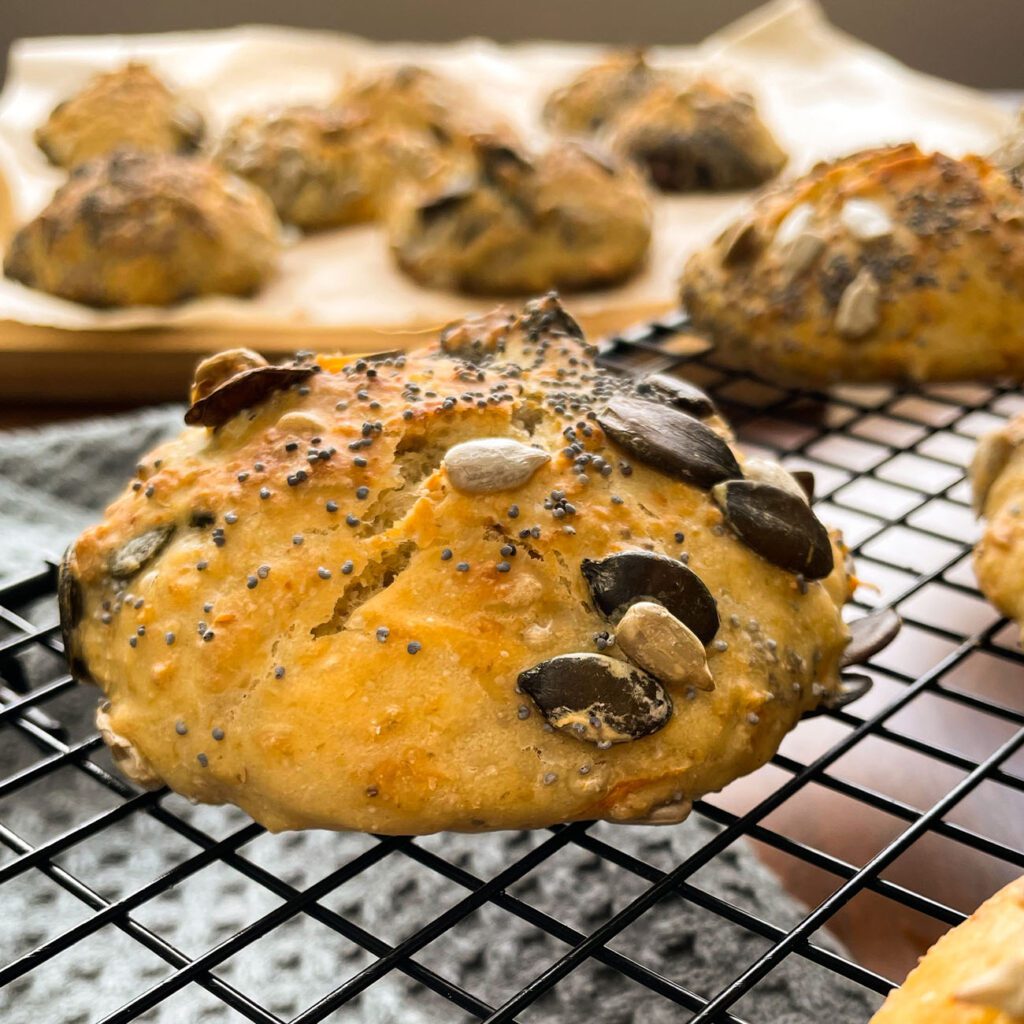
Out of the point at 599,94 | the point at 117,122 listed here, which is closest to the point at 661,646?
the point at 117,122

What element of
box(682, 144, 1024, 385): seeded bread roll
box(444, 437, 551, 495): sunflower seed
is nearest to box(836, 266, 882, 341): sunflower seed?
box(682, 144, 1024, 385): seeded bread roll

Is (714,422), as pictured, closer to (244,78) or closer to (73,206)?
(73,206)

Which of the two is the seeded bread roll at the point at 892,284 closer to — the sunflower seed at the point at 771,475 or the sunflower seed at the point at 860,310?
the sunflower seed at the point at 860,310

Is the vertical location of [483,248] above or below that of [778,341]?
below

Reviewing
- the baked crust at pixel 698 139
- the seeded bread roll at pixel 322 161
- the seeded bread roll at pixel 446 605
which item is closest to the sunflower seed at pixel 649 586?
the seeded bread roll at pixel 446 605

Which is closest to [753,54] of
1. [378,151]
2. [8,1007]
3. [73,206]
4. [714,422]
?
[378,151]

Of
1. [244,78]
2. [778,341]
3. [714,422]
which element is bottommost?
[244,78]

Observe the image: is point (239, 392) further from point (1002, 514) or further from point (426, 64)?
point (426, 64)
